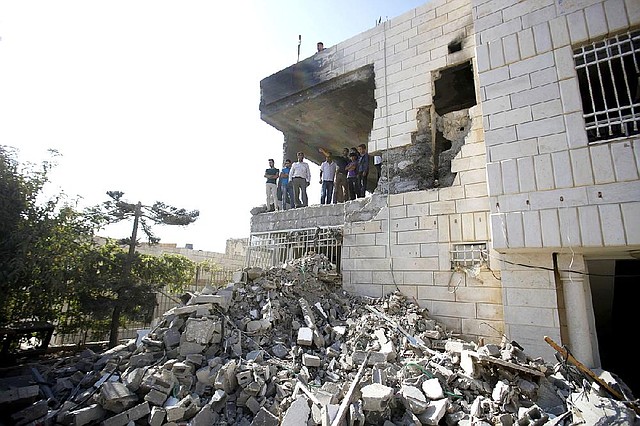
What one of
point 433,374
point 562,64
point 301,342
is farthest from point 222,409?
point 562,64

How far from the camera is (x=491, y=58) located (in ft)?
17.8

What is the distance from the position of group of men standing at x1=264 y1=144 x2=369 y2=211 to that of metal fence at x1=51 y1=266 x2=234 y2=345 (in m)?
2.84

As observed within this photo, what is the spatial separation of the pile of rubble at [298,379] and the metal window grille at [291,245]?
2.21m

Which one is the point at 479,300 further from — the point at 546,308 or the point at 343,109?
the point at 343,109

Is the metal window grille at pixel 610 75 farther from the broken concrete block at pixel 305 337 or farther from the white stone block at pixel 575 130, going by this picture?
the broken concrete block at pixel 305 337

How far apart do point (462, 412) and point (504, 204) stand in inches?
117

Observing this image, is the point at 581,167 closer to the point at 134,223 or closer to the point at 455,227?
the point at 455,227

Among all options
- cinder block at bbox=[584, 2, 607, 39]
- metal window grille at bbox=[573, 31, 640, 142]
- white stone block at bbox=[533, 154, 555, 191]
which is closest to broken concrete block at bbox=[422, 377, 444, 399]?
white stone block at bbox=[533, 154, 555, 191]

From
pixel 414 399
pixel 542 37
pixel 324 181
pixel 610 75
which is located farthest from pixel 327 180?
pixel 414 399

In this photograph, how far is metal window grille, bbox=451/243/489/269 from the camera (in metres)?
5.45

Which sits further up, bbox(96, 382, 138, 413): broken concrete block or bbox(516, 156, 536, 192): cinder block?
→ bbox(516, 156, 536, 192): cinder block

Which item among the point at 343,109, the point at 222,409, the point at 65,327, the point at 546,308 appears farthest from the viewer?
the point at 343,109

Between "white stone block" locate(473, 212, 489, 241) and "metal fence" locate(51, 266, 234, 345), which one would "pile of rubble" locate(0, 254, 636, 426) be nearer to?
"white stone block" locate(473, 212, 489, 241)

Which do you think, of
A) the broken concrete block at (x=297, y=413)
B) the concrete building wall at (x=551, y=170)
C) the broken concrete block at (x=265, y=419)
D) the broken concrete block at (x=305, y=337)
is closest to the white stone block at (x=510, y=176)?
the concrete building wall at (x=551, y=170)
